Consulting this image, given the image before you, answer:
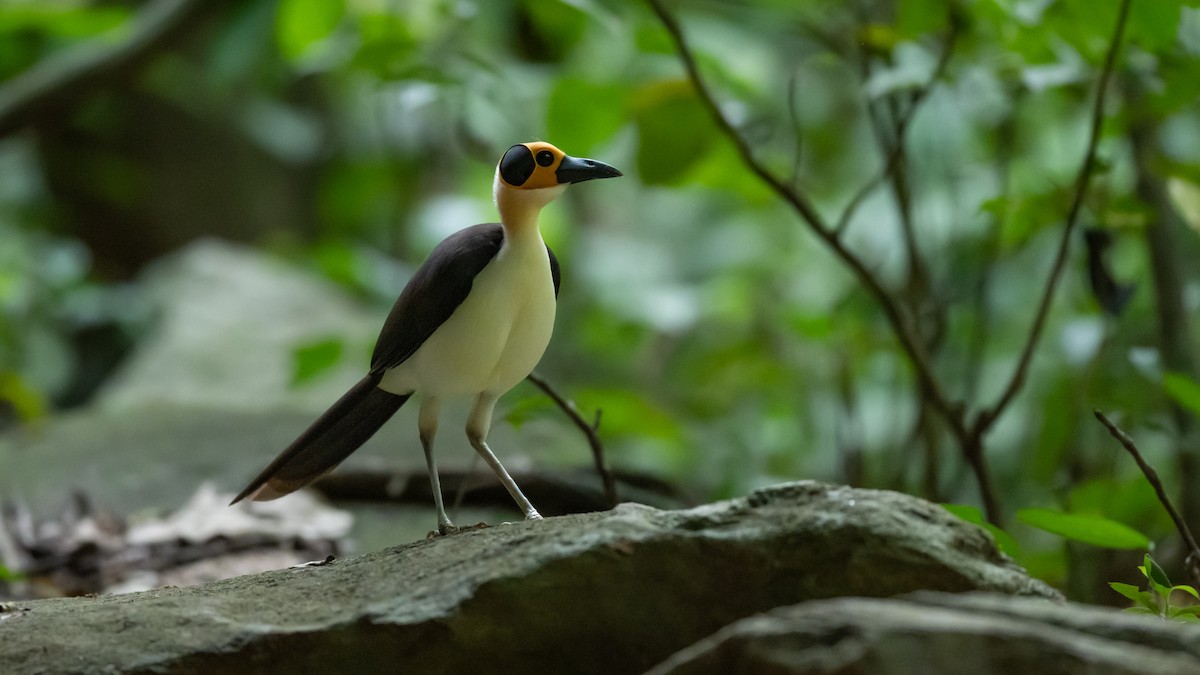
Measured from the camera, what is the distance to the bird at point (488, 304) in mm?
1723

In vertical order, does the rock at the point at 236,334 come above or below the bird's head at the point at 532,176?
below

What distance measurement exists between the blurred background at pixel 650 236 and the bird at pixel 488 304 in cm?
29

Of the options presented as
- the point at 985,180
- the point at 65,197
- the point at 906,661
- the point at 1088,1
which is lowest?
the point at 65,197

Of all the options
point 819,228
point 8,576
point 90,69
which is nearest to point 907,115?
point 819,228

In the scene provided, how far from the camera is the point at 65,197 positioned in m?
7.89

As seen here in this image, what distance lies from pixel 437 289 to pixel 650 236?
6607mm

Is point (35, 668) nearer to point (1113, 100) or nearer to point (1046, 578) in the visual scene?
point (1046, 578)

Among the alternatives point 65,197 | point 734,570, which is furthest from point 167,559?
point 65,197

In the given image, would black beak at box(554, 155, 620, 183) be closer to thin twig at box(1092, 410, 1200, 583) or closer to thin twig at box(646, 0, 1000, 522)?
thin twig at box(646, 0, 1000, 522)

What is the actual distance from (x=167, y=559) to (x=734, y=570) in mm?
1972

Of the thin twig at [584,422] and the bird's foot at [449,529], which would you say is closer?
the bird's foot at [449,529]

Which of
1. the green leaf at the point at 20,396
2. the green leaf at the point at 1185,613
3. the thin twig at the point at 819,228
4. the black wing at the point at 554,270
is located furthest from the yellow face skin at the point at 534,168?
the green leaf at the point at 20,396

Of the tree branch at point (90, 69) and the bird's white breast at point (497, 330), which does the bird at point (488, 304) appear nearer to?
the bird's white breast at point (497, 330)

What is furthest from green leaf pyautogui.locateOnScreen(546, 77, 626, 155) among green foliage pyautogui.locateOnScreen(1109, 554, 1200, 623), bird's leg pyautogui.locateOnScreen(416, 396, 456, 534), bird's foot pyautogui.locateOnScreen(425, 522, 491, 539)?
green foliage pyautogui.locateOnScreen(1109, 554, 1200, 623)
